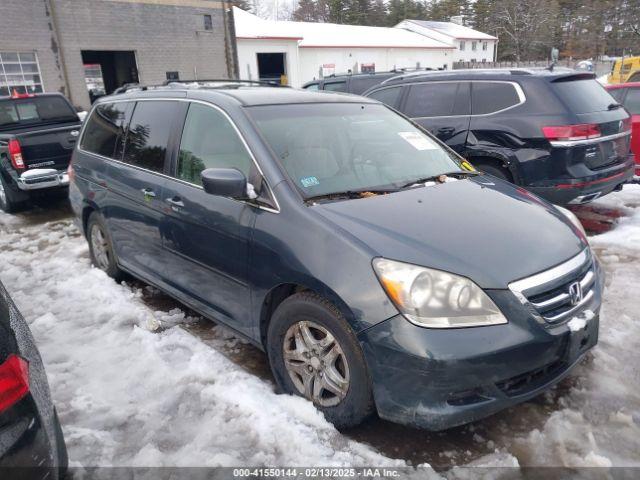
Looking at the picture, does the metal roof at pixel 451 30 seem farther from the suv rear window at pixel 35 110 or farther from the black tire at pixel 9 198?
the black tire at pixel 9 198

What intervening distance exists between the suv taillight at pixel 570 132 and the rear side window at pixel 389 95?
2301 mm

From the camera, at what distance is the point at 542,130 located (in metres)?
5.28

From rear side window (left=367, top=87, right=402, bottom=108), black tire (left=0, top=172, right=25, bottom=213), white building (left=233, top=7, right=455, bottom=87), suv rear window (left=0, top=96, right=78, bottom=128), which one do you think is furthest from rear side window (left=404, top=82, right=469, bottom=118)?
white building (left=233, top=7, right=455, bottom=87)

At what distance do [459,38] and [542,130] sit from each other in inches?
2092

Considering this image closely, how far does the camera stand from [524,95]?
5555 mm

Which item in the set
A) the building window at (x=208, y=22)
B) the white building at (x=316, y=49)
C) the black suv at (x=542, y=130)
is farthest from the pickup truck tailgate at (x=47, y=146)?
the white building at (x=316, y=49)

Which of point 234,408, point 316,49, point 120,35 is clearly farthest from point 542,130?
point 316,49

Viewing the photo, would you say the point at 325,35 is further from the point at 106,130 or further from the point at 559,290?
the point at 559,290

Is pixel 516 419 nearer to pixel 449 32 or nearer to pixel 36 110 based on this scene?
pixel 36 110

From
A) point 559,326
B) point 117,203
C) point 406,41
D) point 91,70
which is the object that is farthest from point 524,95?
point 406,41

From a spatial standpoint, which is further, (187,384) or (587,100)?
(587,100)

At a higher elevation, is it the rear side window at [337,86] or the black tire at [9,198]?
the rear side window at [337,86]

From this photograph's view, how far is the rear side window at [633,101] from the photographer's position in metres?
7.51

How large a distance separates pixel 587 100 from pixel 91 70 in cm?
2656
